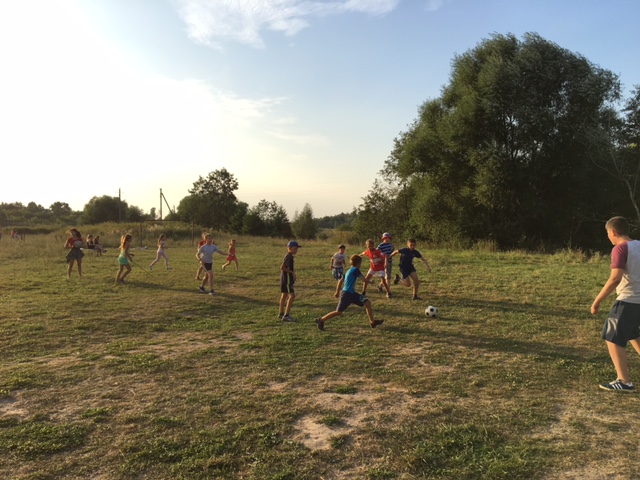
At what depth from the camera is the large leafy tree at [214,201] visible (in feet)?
257

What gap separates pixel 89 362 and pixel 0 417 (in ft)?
6.02

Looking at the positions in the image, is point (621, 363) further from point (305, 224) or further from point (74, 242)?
point (305, 224)

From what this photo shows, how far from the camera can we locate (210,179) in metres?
79.4

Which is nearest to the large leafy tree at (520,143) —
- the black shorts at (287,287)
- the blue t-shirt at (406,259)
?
the blue t-shirt at (406,259)

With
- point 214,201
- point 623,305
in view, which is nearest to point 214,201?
point 214,201

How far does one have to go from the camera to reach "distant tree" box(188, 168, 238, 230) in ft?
257

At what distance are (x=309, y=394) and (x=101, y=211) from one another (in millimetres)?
82567

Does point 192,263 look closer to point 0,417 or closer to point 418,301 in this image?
point 418,301

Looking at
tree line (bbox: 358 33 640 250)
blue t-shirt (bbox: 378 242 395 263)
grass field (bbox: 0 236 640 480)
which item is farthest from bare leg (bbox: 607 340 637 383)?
tree line (bbox: 358 33 640 250)

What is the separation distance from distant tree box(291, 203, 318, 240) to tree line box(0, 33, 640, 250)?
4067cm

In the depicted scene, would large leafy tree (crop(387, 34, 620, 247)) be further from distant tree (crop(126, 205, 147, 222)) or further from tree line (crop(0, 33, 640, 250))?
distant tree (crop(126, 205, 147, 222))

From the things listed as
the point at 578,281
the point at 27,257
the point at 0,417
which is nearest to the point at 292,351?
the point at 0,417

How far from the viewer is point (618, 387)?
15.7ft

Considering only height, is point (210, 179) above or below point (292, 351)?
above
